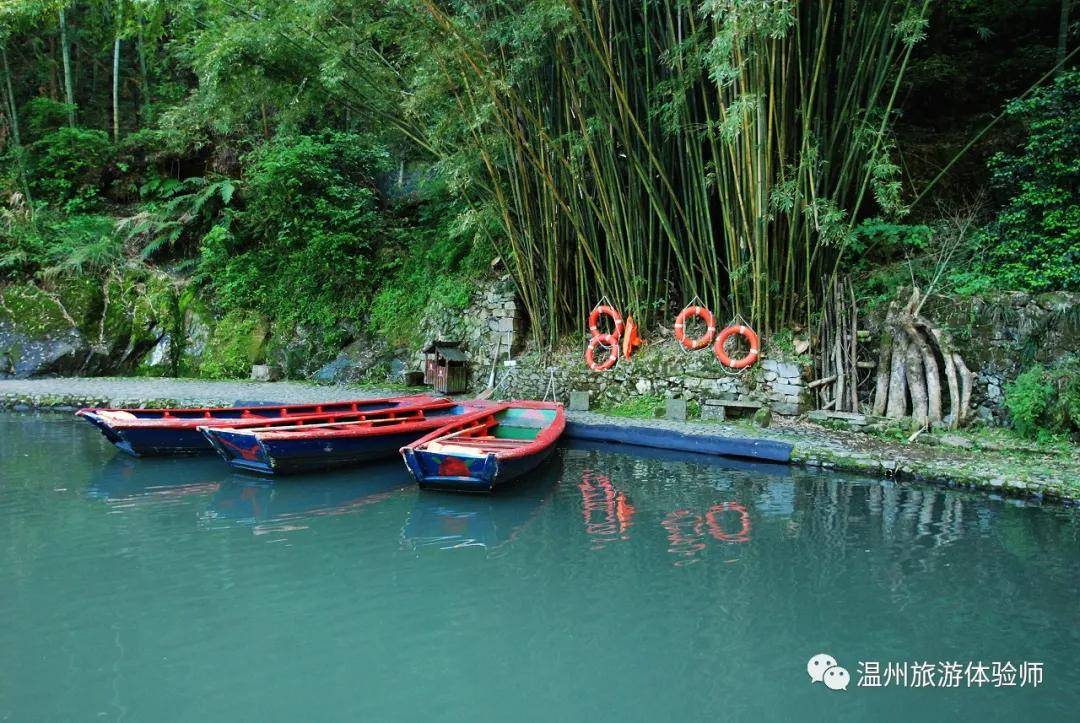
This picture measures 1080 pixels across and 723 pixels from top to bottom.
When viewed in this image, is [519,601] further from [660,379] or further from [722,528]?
[660,379]

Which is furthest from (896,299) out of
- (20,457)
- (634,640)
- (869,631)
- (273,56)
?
(20,457)

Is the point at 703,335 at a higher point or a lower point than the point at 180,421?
higher

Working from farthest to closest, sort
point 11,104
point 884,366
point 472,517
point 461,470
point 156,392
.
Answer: point 11,104 < point 156,392 < point 884,366 < point 461,470 < point 472,517

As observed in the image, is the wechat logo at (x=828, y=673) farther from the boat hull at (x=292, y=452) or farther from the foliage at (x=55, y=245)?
the foliage at (x=55, y=245)

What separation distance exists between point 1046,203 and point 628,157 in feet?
13.7

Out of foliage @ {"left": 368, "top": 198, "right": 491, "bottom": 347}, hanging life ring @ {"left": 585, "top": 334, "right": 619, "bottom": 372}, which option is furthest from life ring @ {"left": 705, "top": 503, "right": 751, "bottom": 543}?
foliage @ {"left": 368, "top": 198, "right": 491, "bottom": 347}

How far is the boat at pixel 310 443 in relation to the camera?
557 centimetres

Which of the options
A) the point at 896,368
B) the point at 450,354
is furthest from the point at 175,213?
the point at 896,368

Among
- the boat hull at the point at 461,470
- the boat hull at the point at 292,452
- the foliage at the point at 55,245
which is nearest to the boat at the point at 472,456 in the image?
the boat hull at the point at 461,470

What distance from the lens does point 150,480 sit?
574 cm

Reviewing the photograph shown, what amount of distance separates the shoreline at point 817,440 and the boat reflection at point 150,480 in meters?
2.19

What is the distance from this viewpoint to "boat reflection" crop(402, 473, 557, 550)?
4.36 metres

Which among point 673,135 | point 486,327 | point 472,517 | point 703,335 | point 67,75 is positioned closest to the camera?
point 472,517

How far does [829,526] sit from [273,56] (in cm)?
762
